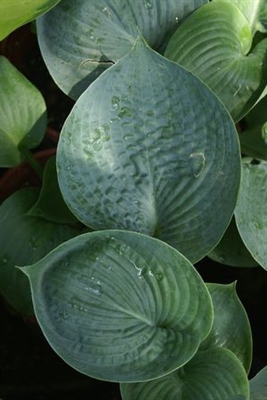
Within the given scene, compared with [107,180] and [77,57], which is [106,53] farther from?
[107,180]

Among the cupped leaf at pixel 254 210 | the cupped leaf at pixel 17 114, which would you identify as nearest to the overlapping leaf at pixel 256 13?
the cupped leaf at pixel 254 210

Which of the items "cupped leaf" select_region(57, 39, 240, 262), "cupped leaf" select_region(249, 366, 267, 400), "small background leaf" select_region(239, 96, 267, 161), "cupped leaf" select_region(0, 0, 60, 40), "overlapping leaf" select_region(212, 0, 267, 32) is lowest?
"cupped leaf" select_region(249, 366, 267, 400)

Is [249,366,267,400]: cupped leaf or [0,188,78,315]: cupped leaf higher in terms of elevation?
[0,188,78,315]: cupped leaf

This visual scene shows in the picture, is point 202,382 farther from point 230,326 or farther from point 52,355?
point 52,355

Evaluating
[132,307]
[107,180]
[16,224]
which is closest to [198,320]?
[132,307]

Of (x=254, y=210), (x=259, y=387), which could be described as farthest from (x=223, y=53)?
(x=259, y=387)

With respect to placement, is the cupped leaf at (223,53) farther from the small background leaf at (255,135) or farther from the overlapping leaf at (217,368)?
the overlapping leaf at (217,368)

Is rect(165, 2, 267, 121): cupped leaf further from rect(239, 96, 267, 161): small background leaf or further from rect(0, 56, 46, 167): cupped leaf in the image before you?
rect(0, 56, 46, 167): cupped leaf

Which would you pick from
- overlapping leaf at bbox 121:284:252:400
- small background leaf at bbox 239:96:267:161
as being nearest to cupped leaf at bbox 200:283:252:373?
overlapping leaf at bbox 121:284:252:400
